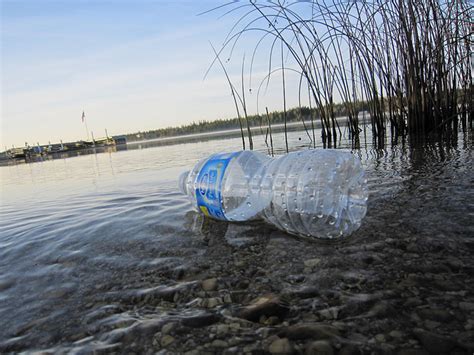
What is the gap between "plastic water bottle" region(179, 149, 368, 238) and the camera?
1417 millimetres

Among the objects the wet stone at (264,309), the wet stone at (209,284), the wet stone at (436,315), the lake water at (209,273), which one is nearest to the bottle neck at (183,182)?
the lake water at (209,273)

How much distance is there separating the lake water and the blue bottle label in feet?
0.26

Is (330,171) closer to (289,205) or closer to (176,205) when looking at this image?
(289,205)

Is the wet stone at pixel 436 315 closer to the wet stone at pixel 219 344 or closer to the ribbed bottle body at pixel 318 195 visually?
the wet stone at pixel 219 344

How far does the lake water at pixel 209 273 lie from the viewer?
0.71 meters

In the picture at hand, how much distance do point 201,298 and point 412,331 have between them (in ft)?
1.59

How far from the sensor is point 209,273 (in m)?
0.99

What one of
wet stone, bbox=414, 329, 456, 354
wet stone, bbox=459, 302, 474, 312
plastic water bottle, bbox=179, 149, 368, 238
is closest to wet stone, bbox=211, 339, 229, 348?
wet stone, bbox=414, 329, 456, 354

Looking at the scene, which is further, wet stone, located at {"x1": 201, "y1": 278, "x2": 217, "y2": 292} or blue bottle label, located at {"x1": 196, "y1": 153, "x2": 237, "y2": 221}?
blue bottle label, located at {"x1": 196, "y1": 153, "x2": 237, "y2": 221}

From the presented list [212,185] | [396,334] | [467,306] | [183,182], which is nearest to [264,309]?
[396,334]

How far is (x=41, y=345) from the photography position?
723 millimetres

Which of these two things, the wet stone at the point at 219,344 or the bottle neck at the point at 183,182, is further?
the bottle neck at the point at 183,182

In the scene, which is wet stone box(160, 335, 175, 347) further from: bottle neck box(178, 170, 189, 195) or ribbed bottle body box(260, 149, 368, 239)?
bottle neck box(178, 170, 189, 195)

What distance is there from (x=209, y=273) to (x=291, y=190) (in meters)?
0.84
